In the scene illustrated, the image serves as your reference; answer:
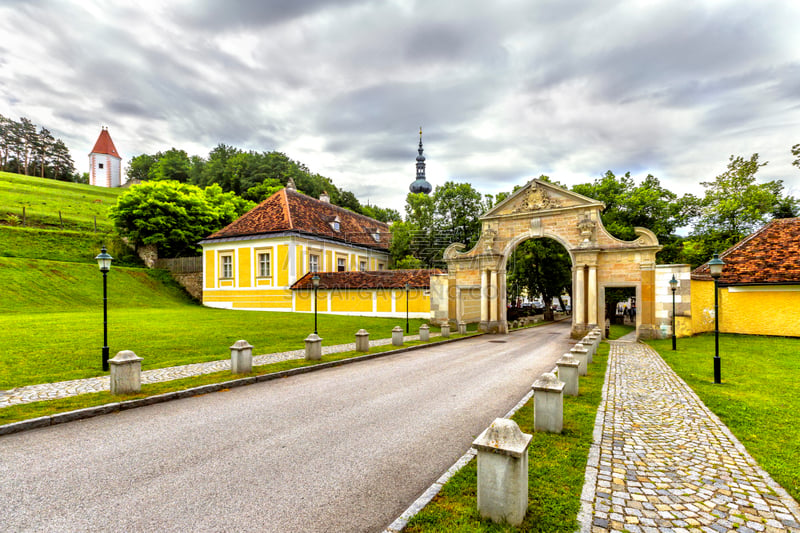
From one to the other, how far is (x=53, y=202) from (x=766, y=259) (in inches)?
3185

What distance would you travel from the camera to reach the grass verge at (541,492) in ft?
11.7

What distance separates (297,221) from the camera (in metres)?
34.9

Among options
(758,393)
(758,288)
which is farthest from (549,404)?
(758,288)

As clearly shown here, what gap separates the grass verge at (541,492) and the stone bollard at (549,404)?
6.2 inches

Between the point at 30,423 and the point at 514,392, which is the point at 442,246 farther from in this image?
the point at 30,423

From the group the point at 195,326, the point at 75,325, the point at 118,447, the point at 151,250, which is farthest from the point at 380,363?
the point at 151,250

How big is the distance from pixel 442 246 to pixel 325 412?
114ft

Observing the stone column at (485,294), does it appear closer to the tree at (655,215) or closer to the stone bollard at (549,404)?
the tree at (655,215)

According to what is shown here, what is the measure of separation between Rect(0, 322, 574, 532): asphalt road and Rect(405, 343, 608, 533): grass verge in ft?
1.28

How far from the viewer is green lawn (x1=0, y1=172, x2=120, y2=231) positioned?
4494 centimetres

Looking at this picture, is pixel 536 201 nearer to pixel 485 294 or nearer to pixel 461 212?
pixel 485 294

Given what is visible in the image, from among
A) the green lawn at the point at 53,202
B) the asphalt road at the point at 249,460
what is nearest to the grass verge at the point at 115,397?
the asphalt road at the point at 249,460

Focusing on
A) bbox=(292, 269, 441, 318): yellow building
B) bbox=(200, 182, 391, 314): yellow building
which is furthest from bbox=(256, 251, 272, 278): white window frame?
bbox=(292, 269, 441, 318): yellow building

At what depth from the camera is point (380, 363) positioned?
43.5 ft
